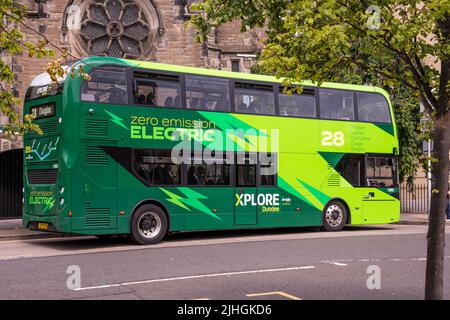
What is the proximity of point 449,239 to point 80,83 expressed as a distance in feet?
32.6

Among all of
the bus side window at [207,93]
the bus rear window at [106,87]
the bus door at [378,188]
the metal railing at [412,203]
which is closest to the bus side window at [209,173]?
the bus side window at [207,93]

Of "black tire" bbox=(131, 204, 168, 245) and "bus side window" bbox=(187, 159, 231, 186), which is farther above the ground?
"bus side window" bbox=(187, 159, 231, 186)

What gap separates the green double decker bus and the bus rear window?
23 mm

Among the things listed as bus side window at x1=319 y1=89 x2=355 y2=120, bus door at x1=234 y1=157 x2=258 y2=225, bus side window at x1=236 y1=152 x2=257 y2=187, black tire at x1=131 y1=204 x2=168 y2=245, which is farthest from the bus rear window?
bus side window at x1=319 y1=89 x2=355 y2=120

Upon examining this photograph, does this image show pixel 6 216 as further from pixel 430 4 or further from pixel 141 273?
pixel 430 4

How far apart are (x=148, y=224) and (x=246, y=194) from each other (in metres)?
2.95

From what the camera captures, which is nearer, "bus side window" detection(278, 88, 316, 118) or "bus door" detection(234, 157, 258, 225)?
"bus door" detection(234, 157, 258, 225)

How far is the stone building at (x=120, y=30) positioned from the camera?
93.4 ft

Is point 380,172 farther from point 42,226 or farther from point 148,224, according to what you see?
point 42,226

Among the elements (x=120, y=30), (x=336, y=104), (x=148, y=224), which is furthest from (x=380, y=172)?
(x=120, y=30)

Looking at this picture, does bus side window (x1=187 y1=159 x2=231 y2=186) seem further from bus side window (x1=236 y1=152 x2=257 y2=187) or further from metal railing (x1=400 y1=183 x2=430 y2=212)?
metal railing (x1=400 y1=183 x2=430 y2=212)

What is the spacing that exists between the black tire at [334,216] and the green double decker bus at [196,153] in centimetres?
4

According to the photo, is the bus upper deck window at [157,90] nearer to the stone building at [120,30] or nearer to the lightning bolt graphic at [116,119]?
the lightning bolt graphic at [116,119]

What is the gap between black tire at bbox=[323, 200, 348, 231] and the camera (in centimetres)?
1819
